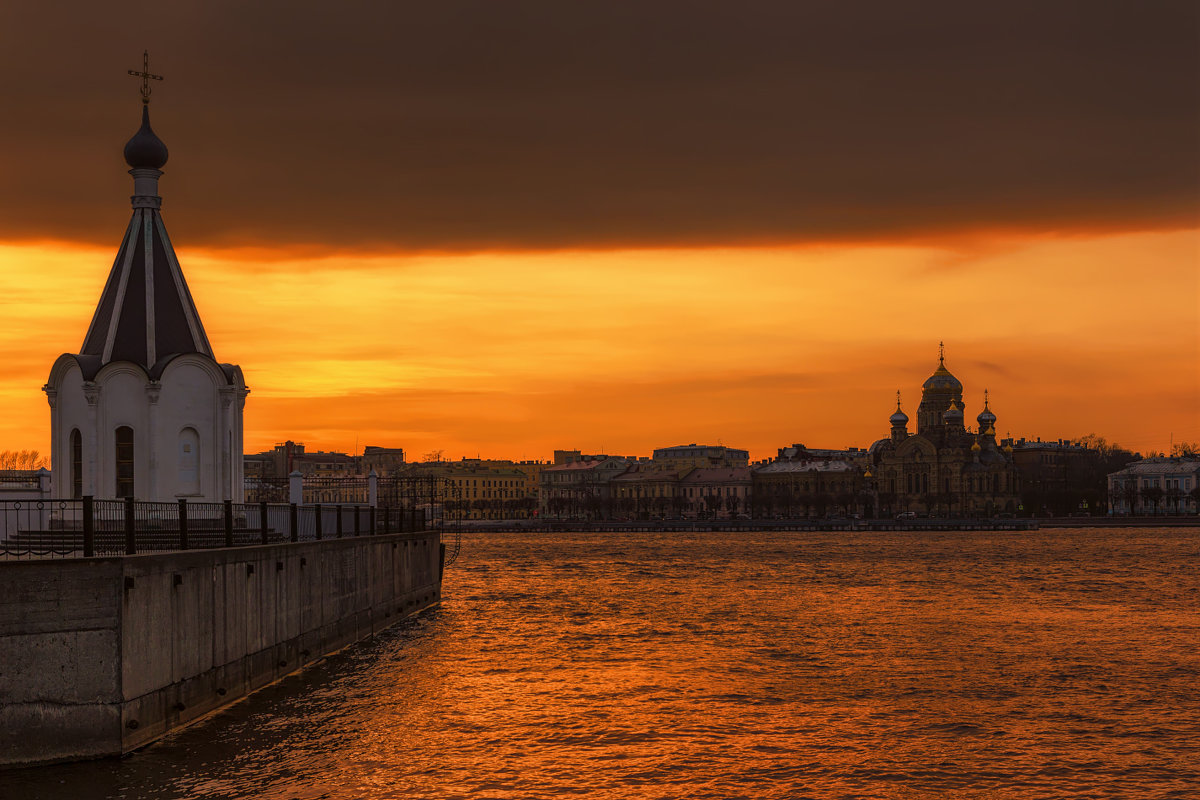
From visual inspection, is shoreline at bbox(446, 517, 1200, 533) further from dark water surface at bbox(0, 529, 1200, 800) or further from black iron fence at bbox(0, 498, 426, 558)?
black iron fence at bbox(0, 498, 426, 558)

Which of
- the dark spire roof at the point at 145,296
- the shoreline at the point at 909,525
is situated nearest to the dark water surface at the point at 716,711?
the dark spire roof at the point at 145,296

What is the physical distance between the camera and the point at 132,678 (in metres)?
19.3

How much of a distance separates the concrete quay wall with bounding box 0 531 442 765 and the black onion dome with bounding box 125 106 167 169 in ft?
42.7

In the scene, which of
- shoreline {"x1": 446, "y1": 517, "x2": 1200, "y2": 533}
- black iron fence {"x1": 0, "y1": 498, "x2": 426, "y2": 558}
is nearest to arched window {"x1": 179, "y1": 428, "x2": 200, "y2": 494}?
black iron fence {"x1": 0, "y1": 498, "x2": 426, "y2": 558}

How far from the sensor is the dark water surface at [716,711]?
2006 centimetres

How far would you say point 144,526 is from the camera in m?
29.5

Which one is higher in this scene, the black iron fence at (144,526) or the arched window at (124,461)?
the arched window at (124,461)

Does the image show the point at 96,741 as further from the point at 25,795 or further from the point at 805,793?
the point at 805,793

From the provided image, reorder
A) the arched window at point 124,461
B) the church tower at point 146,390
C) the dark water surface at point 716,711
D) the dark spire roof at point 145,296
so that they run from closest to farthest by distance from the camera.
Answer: the dark water surface at point 716,711 < the arched window at point 124,461 < the church tower at point 146,390 < the dark spire roof at point 145,296

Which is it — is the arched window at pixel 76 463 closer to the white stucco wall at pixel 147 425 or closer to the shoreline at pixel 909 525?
the white stucco wall at pixel 147 425

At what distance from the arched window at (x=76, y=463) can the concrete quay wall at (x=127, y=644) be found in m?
8.24

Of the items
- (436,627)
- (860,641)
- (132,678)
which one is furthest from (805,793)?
(436,627)

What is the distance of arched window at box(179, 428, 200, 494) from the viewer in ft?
109

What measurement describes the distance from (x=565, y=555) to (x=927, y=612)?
61767 millimetres
